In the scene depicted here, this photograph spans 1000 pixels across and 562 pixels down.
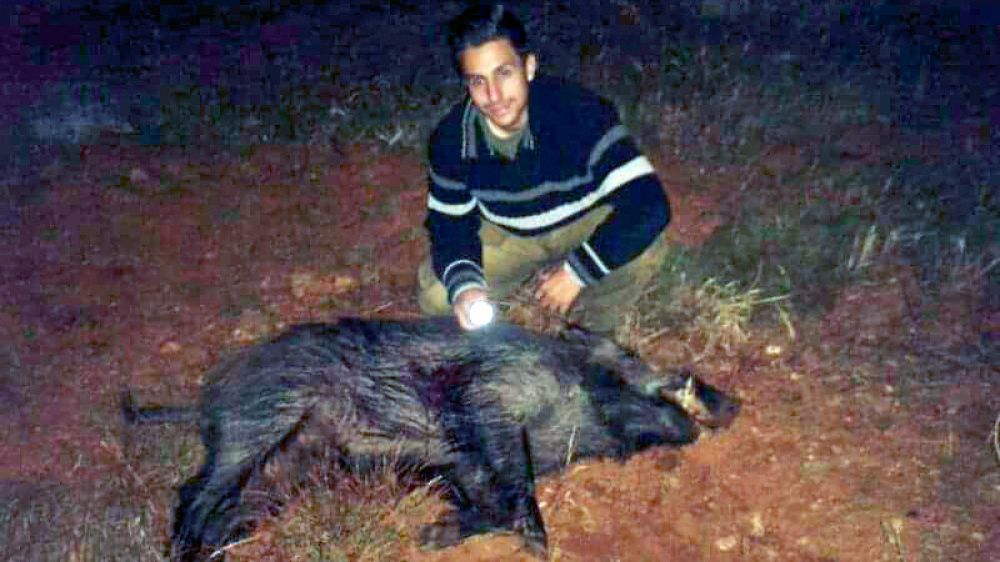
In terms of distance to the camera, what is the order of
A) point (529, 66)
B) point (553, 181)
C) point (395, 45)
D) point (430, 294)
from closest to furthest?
point (529, 66), point (553, 181), point (430, 294), point (395, 45)

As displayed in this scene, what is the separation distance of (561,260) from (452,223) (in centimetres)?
69

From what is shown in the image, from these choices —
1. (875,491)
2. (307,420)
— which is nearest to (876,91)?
(875,491)

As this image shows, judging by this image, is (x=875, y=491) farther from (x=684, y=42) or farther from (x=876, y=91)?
(x=684, y=42)

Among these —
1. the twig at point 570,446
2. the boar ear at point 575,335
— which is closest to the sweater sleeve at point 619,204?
the boar ear at point 575,335

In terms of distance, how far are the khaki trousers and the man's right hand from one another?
1.49 ft

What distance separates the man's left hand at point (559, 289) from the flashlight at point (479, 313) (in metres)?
0.29

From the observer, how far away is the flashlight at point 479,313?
145 inches

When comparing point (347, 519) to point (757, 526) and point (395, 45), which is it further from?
point (395, 45)

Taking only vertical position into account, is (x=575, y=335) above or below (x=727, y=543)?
above

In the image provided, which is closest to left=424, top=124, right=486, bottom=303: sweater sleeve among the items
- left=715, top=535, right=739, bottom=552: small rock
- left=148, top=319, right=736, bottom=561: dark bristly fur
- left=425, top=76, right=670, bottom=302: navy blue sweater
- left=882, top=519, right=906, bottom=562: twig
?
left=425, top=76, right=670, bottom=302: navy blue sweater

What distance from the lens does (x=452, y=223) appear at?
388 centimetres

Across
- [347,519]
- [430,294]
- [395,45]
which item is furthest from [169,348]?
[395,45]

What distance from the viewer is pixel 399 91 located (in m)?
6.02

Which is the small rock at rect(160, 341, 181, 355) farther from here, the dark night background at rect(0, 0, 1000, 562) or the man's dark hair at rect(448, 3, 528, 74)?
the man's dark hair at rect(448, 3, 528, 74)
